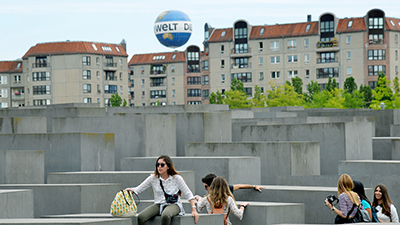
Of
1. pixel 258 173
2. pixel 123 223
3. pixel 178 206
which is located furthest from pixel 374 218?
pixel 258 173

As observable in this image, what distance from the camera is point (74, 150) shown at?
1465cm

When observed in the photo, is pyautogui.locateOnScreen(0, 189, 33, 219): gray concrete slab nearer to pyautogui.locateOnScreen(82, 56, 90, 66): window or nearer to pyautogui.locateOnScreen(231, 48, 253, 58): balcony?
pyautogui.locateOnScreen(231, 48, 253, 58): balcony

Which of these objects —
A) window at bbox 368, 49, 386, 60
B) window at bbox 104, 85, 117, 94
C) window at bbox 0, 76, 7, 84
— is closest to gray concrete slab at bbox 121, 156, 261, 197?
window at bbox 368, 49, 386, 60

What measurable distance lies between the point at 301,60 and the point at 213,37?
44.0ft

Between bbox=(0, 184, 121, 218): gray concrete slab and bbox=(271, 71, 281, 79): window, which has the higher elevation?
bbox=(271, 71, 281, 79): window

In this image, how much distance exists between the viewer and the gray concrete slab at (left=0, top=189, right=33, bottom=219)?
10.5 metres

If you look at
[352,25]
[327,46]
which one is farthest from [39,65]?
[352,25]

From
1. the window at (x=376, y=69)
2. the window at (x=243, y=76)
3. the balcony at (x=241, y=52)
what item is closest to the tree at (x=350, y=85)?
the window at (x=376, y=69)

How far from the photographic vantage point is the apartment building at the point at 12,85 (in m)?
100

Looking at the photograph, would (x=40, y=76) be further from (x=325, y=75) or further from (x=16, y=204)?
(x=16, y=204)

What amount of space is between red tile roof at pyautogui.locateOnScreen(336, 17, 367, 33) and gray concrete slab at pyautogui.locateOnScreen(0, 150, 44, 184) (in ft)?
238

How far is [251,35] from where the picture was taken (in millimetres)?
88875

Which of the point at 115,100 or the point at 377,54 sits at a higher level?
the point at 377,54

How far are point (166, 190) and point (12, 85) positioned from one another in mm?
96305
